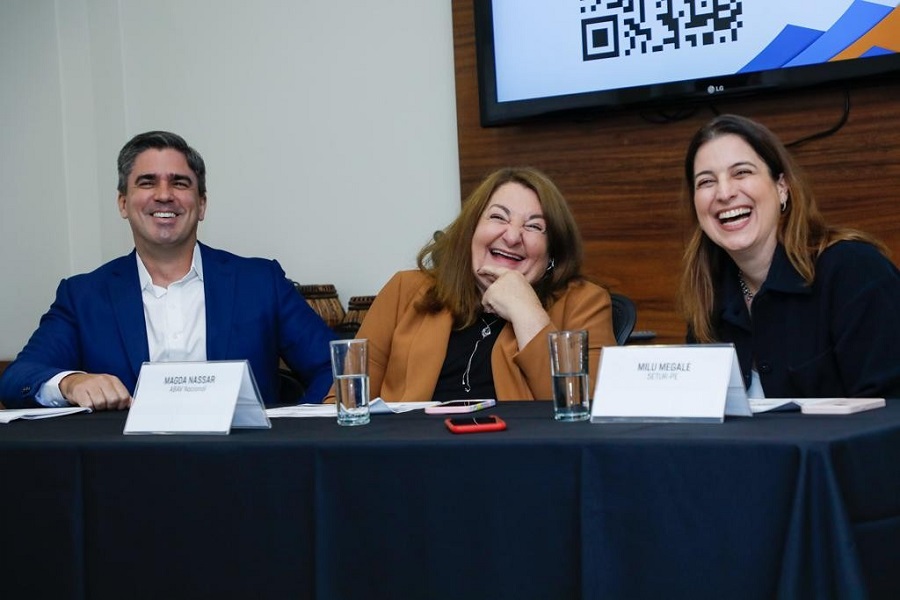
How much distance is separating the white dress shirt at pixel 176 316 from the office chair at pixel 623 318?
1045 mm

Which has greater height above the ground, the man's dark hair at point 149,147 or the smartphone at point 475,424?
the man's dark hair at point 149,147

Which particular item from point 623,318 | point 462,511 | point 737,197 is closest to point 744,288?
point 737,197

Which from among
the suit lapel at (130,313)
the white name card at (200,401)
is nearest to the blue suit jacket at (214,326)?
the suit lapel at (130,313)

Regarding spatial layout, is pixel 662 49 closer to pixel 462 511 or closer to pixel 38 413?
pixel 38 413

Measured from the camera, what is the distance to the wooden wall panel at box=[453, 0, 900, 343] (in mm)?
3201

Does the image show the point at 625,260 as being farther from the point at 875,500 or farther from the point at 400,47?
the point at 875,500

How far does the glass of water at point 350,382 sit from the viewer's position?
1680mm

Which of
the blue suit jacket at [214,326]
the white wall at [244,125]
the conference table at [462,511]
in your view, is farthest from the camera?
the white wall at [244,125]

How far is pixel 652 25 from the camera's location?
11.0 ft

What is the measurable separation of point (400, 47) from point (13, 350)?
207cm

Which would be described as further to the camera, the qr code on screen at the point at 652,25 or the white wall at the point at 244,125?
the white wall at the point at 244,125

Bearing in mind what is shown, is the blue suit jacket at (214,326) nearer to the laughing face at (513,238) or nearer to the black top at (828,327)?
the laughing face at (513,238)

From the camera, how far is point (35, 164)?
14.7ft

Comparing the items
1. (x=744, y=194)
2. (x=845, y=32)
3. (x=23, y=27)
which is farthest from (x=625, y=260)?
(x=23, y=27)
